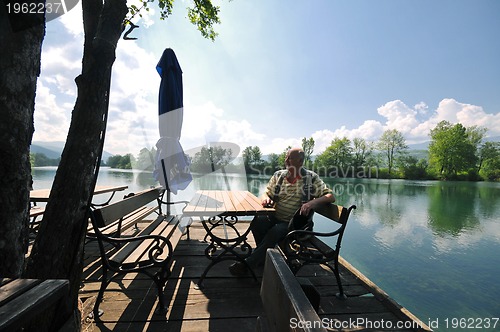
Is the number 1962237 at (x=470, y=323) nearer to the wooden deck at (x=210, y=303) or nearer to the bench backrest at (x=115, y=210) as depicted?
the wooden deck at (x=210, y=303)

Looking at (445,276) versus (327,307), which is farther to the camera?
(445,276)

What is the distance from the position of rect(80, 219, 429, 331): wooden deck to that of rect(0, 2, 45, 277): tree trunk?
91cm

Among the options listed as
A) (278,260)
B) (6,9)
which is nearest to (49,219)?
(6,9)

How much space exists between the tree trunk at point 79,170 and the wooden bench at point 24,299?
792 millimetres

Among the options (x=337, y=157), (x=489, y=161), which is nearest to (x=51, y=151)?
(x=337, y=157)

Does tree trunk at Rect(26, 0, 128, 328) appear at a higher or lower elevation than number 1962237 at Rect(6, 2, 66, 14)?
lower

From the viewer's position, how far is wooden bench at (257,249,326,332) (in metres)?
0.51

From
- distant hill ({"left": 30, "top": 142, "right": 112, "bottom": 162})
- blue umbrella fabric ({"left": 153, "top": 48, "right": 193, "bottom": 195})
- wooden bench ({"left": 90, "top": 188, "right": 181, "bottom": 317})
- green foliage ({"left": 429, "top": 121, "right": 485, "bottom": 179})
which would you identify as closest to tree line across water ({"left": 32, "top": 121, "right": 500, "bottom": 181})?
green foliage ({"left": 429, "top": 121, "right": 485, "bottom": 179})

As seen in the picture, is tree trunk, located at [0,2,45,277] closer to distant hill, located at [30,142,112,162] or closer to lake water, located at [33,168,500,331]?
distant hill, located at [30,142,112,162]

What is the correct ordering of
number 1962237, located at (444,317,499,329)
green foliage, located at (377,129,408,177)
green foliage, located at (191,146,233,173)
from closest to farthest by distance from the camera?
number 1962237, located at (444,317,499,329)
green foliage, located at (191,146,233,173)
green foliage, located at (377,129,408,177)

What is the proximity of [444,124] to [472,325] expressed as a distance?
200 feet

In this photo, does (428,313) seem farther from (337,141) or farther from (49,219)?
(337,141)

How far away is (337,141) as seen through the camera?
62156 millimetres

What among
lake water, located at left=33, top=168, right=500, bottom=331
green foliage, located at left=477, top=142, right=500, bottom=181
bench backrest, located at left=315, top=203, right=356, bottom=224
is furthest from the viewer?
green foliage, located at left=477, top=142, right=500, bottom=181
